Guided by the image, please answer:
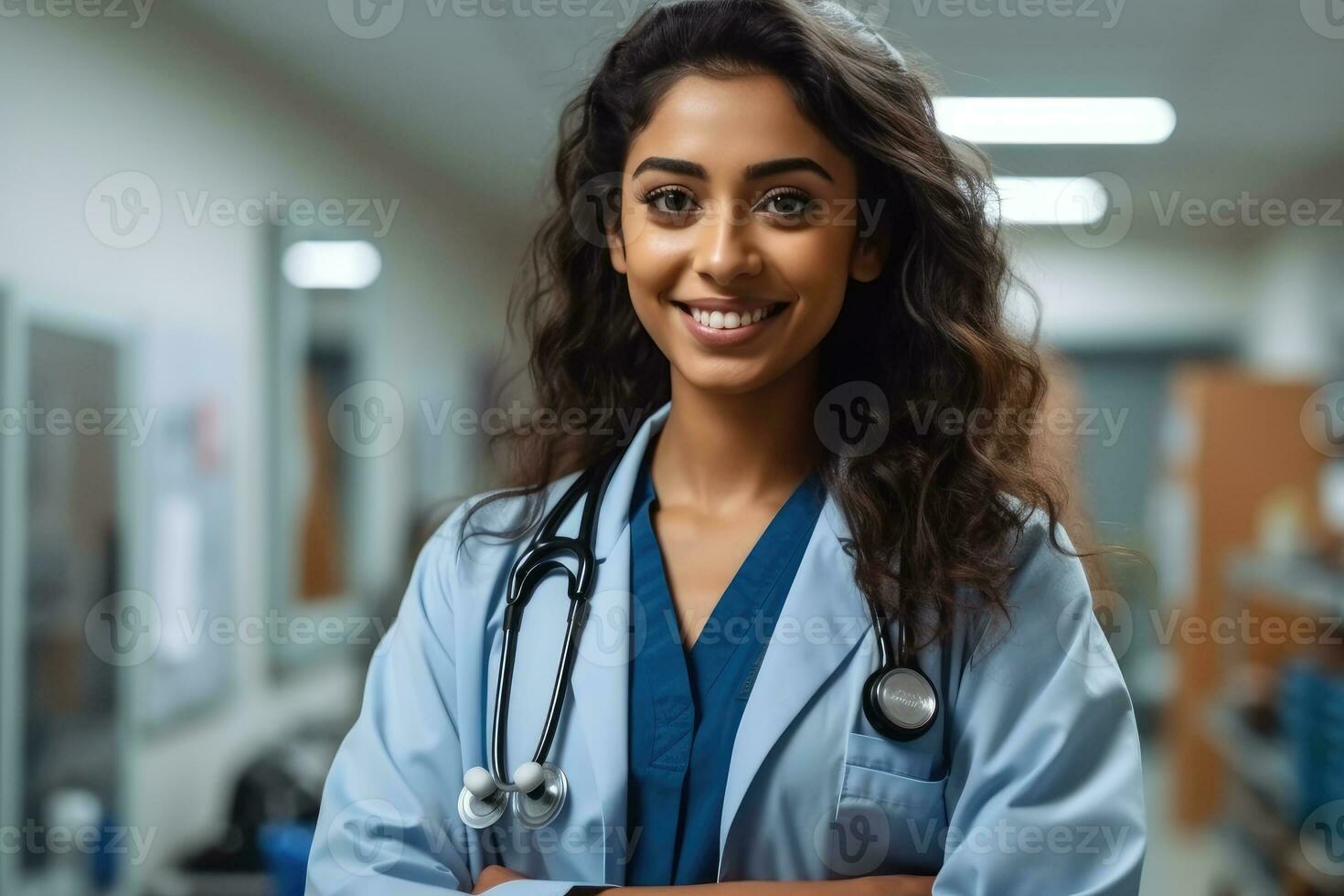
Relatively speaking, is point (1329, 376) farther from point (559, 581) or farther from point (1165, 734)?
point (559, 581)

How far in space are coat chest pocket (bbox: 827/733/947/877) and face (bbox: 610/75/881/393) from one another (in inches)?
12.7

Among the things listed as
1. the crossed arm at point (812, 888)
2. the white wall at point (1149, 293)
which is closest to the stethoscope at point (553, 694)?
the crossed arm at point (812, 888)

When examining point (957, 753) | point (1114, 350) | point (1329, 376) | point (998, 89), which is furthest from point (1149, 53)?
point (1114, 350)

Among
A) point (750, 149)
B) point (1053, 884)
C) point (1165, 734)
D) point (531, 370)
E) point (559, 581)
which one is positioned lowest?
point (1165, 734)

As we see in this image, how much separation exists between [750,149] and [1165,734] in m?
5.43

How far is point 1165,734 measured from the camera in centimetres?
563

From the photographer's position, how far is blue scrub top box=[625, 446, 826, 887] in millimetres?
982

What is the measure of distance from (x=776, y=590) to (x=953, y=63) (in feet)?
6.65

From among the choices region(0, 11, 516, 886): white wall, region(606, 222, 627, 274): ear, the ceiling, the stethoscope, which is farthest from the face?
region(0, 11, 516, 886): white wall

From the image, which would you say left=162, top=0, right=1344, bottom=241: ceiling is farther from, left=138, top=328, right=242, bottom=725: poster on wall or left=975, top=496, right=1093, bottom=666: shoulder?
left=975, top=496, right=1093, bottom=666: shoulder

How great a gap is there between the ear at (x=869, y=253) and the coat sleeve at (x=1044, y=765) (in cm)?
31

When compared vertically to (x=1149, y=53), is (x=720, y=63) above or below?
below

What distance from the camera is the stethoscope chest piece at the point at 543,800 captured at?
3.23 feet

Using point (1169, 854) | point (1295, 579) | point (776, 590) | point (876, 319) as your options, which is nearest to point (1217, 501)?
point (1169, 854)
